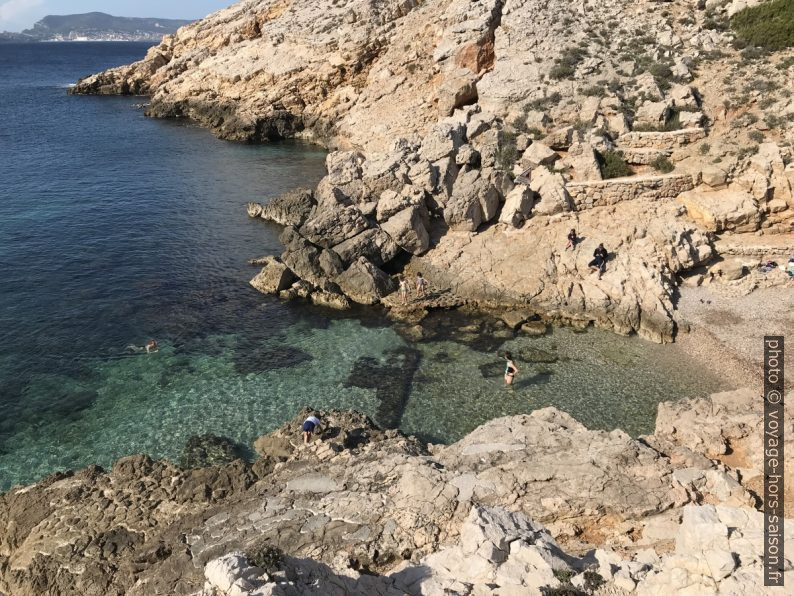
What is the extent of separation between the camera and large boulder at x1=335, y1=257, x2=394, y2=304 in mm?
25172

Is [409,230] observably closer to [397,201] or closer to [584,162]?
[397,201]

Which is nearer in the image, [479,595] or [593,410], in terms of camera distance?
[479,595]

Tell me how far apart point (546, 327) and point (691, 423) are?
8.95 metres

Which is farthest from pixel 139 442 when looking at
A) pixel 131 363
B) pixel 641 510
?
pixel 641 510

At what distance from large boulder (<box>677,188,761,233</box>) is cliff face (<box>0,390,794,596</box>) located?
12626 mm

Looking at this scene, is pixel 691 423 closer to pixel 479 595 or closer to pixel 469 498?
pixel 469 498

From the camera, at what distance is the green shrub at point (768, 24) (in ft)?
106

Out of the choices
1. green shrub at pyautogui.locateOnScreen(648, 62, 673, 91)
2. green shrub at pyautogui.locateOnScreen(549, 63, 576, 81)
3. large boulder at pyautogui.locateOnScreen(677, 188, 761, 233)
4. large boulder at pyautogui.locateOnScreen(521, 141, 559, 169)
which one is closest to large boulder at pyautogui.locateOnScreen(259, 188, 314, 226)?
large boulder at pyautogui.locateOnScreen(521, 141, 559, 169)

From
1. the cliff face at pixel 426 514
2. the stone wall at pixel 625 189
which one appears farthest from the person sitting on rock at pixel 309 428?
the stone wall at pixel 625 189

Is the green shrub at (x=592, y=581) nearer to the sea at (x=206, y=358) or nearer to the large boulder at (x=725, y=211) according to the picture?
the sea at (x=206, y=358)

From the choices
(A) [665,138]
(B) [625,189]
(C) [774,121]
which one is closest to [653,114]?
(A) [665,138]

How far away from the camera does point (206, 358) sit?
2152 cm

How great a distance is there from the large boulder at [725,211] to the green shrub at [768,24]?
14737mm

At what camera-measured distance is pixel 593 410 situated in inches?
730
